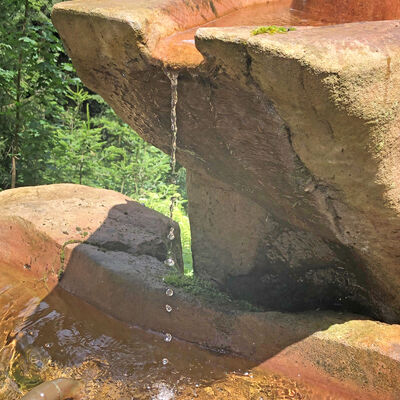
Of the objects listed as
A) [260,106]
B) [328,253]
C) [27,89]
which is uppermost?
[260,106]

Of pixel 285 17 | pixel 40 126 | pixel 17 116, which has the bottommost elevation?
pixel 40 126

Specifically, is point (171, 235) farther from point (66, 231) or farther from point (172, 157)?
point (172, 157)

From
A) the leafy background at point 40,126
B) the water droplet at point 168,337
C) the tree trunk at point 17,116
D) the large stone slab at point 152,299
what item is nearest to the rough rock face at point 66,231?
the large stone slab at point 152,299

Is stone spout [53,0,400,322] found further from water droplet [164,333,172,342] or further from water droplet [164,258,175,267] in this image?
water droplet [164,333,172,342]

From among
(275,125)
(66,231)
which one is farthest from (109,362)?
(275,125)

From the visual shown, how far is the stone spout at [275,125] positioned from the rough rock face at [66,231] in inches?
16.8

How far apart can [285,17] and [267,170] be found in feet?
3.51

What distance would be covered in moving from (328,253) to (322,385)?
2.60ft

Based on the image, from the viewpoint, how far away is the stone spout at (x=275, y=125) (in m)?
1.98

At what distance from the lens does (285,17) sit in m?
3.14

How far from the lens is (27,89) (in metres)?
6.02

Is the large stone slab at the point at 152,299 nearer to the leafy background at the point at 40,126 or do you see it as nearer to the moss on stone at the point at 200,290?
the moss on stone at the point at 200,290

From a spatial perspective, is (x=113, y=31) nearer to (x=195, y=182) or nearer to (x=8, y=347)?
(x=195, y=182)

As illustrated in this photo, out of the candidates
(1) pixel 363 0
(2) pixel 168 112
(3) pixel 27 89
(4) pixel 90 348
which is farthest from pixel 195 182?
(3) pixel 27 89
